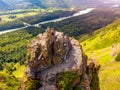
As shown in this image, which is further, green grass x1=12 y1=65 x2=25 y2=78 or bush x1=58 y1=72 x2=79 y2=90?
green grass x1=12 y1=65 x2=25 y2=78

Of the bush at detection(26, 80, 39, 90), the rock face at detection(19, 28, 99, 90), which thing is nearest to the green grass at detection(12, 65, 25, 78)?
the rock face at detection(19, 28, 99, 90)

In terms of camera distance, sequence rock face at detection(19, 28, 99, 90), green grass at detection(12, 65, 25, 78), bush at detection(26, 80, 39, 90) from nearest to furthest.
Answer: bush at detection(26, 80, 39, 90), rock face at detection(19, 28, 99, 90), green grass at detection(12, 65, 25, 78)

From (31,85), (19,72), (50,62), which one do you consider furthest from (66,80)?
(19,72)

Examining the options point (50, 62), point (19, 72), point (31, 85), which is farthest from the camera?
point (19, 72)

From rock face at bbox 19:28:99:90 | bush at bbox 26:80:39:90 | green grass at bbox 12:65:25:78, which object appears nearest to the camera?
bush at bbox 26:80:39:90

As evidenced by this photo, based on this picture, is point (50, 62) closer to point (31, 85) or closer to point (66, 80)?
point (66, 80)

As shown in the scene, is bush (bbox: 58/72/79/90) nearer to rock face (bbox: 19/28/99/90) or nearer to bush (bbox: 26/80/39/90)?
rock face (bbox: 19/28/99/90)

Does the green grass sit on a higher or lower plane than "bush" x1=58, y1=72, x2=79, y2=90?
lower

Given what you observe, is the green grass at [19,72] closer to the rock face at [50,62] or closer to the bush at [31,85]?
the rock face at [50,62]

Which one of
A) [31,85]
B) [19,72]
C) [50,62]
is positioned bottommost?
[19,72]
